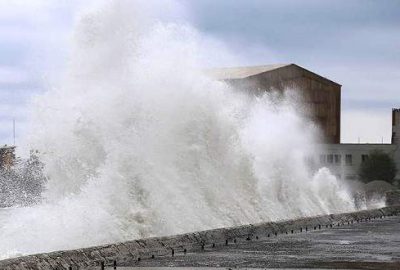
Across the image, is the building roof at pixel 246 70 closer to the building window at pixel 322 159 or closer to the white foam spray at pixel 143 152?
the building window at pixel 322 159

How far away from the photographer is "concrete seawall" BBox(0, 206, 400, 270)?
9445mm

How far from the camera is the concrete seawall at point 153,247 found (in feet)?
31.0

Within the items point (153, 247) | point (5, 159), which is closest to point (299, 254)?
point (153, 247)

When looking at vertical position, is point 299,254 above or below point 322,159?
below

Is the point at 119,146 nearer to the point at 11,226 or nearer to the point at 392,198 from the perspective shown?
the point at 11,226

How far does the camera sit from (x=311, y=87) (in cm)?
7462

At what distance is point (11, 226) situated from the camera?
14.4 metres

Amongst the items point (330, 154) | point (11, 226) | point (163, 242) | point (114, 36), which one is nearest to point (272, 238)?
point (163, 242)

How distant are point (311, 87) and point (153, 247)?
64.1 m

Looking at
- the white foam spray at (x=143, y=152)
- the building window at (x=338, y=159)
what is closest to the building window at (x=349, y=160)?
the building window at (x=338, y=159)

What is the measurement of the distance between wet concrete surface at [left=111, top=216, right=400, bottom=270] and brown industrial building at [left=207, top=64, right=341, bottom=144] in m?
51.6

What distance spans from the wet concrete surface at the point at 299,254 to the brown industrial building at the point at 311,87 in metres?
51.6

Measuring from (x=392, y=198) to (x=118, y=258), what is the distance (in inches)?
912

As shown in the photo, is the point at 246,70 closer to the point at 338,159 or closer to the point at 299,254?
the point at 338,159
